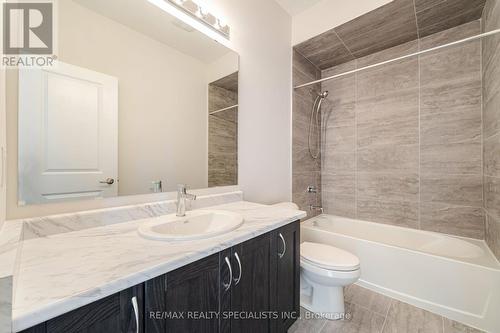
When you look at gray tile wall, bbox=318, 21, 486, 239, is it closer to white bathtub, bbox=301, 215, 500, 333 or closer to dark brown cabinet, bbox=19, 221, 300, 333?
white bathtub, bbox=301, 215, 500, 333

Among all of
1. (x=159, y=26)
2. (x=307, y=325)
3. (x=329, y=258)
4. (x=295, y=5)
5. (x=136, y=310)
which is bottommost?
(x=307, y=325)

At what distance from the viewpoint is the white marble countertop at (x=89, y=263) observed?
1.52ft

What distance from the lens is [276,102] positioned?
205 cm

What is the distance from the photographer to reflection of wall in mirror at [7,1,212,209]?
3.07 feet

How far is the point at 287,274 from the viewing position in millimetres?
1208

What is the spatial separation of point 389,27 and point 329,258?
210cm

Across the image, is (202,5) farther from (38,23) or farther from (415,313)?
(415,313)

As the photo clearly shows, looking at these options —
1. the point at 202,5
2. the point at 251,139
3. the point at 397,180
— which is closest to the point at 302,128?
the point at 251,139

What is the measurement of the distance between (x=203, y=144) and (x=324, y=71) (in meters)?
2.15

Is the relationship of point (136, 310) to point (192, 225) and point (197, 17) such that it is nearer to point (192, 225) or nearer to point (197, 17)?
point (192, 225)

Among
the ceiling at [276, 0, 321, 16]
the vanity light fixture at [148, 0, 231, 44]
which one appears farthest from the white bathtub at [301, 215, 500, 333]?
the ceiling at [276, 0, 321, 16]

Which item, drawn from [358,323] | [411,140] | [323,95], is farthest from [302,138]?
[358,323]

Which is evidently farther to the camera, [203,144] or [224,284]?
[203,144]

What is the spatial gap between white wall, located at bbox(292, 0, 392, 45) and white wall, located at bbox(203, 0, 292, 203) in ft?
0.37
